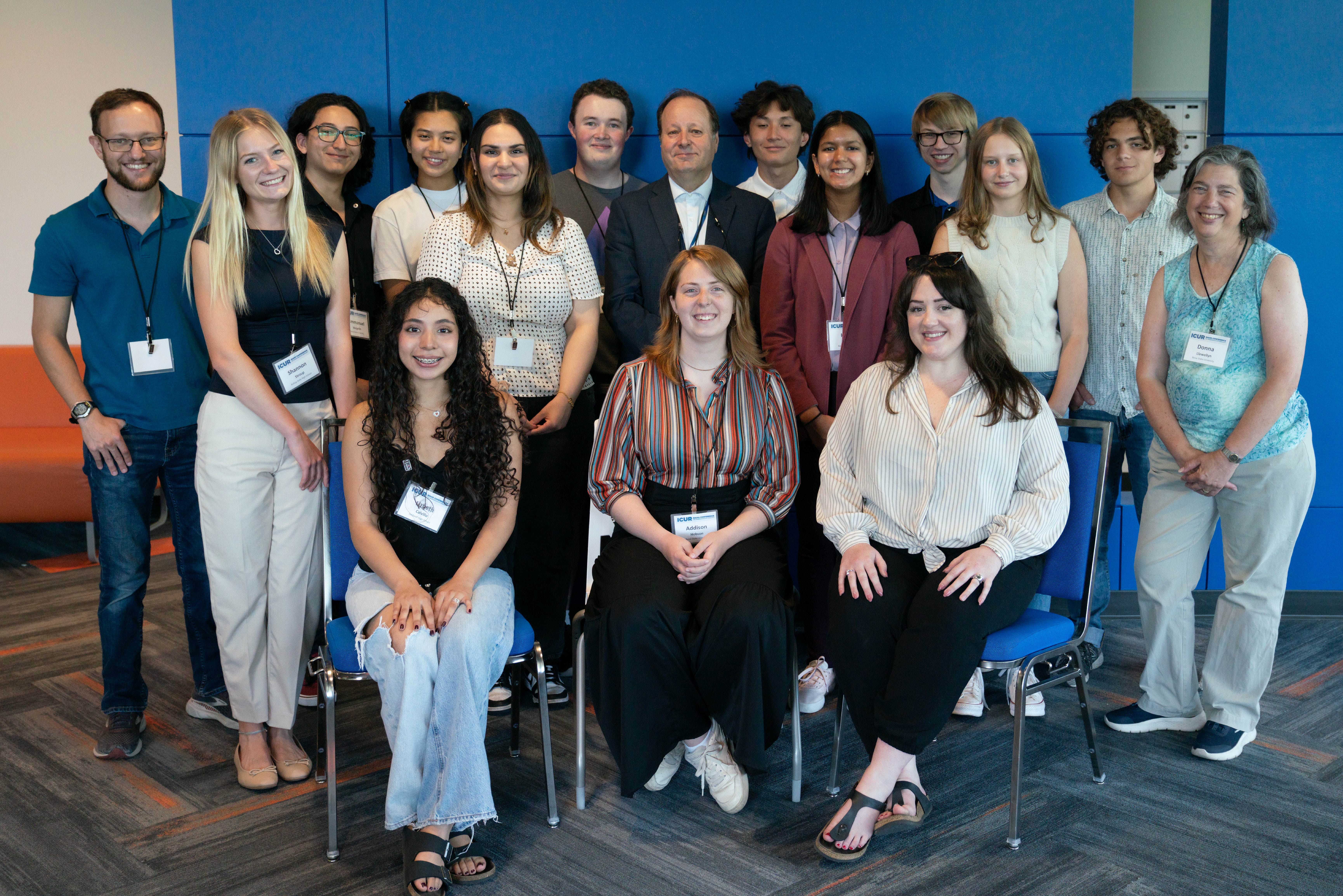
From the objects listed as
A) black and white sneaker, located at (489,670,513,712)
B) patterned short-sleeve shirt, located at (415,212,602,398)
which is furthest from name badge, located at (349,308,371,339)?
black and white sneaker, located at (489,670,513,712)

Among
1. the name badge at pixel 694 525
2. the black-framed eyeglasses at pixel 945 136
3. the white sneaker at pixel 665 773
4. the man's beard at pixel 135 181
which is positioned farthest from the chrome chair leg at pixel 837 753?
the man's beard at pixel 135 181

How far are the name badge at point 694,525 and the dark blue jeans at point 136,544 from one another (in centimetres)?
128

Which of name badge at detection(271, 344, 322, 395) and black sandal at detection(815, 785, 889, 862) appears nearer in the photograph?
black sandal at detection(815, 785, 889, 862)

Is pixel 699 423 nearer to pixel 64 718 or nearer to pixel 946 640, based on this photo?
pixel 946 640

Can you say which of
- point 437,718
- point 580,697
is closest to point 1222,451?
point 580,697

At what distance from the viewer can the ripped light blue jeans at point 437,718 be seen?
2148 mm

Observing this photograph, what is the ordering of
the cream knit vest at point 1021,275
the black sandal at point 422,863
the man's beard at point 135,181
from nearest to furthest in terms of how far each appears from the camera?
the black sandal at point 422,863
the man's beard at point 135,181
the cream knit vest at point 1021,275

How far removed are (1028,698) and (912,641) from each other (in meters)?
1.01

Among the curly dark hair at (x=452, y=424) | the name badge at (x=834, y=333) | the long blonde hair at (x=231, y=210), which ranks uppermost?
the long blonde hair at (x=231, y=210)

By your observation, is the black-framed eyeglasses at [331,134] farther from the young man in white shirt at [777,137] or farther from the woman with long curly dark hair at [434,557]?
the young man in white shirt at [777,137]

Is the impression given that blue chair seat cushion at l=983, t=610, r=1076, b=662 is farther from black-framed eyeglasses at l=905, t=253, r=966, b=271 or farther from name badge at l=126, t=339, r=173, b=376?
name badge at l=126, t=339, r=173, b=376

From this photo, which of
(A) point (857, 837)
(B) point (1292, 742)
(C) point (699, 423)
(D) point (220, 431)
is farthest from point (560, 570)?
(B) point (1292, 742)

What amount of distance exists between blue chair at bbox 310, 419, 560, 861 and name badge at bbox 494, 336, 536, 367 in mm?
522

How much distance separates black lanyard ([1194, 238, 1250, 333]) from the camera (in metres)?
2.65
